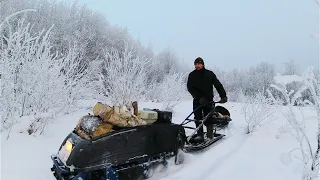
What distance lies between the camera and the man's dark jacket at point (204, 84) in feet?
19.1

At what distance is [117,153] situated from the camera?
3445 millimetres

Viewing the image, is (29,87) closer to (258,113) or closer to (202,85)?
(202,85)

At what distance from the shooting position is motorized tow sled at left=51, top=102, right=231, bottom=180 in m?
3.25

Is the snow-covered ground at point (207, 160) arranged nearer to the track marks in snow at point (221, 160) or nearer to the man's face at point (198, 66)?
the track marks in snow at point (221, 160)

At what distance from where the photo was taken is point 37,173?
377 centimetres

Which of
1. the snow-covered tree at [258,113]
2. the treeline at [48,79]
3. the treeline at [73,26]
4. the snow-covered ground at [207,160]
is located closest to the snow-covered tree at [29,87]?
the treeline at [48,79]

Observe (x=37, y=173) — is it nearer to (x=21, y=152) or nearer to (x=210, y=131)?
(x=21, y=152)

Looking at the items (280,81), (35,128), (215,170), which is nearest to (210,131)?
(215,170)

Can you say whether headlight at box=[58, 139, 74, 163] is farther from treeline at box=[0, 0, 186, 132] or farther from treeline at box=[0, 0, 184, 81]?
treeline at box=[0, 0, 184, 81]

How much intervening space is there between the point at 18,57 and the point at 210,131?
143 inches

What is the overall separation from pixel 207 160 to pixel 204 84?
1.71 metres

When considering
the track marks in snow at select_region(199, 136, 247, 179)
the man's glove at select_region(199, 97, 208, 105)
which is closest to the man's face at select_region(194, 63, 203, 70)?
the man's glove at select_region(199, 97, 208, 105)

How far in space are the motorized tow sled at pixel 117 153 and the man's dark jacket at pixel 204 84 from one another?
180cm

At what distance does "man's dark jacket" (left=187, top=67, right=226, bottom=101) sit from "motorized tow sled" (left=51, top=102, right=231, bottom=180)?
1.80m
